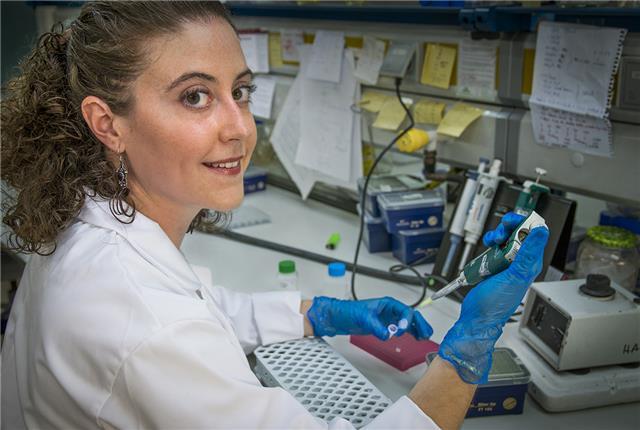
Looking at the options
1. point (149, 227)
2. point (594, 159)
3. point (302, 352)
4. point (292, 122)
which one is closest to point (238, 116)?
point (149, 227)

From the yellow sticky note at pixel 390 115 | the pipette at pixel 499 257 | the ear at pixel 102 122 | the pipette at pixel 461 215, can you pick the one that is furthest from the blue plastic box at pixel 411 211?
the ear at pixel 102 122

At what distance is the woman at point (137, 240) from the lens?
0.83 metres

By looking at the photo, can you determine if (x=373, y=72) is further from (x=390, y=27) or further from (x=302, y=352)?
(x=302, y=352)

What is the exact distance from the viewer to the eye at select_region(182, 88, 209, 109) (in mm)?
988

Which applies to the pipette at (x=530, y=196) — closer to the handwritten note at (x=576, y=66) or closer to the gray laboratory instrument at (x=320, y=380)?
the handwritten note at (x=576, y=66)

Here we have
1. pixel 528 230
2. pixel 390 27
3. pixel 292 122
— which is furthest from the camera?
pixel 292 122

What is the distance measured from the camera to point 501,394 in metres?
1.05

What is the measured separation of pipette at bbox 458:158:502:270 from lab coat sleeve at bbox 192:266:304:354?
1.46ft

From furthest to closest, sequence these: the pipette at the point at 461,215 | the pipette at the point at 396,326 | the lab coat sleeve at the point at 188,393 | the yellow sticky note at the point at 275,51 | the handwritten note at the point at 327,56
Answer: the yellow sticky note at the point at 275,51
the handwritten note at the point at 327,56
the pipette at the point at 461,215
the pipette at the point at 396,326
the lab coat sleeve at the point at 188,393

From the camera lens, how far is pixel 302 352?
123 centimetres

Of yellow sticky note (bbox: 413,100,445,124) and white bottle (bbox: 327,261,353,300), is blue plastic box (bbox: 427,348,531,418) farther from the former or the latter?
yellow sticky note (bbox: 413,100,445,124)

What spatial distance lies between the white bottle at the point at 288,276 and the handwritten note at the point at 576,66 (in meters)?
0.70

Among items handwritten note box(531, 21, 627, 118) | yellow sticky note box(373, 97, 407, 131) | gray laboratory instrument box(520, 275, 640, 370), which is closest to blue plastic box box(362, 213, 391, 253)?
yellow sticky note box(373, 97, 407, 131)

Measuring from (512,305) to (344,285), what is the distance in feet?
2.09
